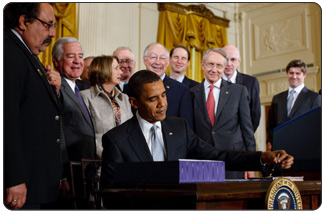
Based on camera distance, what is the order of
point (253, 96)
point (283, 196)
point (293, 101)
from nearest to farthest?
point (283, 196) < point (253, 96) < point (293, 101)

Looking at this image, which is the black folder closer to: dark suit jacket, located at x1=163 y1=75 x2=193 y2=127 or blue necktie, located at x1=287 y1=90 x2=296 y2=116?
dark suit jacket, located at x1=163 y1=75 x2=193 y2=127

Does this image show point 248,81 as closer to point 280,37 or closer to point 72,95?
point 72,95

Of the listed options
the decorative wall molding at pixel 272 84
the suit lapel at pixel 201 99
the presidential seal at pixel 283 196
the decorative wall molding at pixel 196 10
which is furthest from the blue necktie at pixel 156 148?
the decorative wall molding at pixel 272 84

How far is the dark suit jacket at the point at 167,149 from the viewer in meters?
1.91

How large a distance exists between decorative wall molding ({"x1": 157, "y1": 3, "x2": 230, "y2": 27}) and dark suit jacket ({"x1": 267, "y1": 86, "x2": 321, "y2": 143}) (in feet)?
15.4

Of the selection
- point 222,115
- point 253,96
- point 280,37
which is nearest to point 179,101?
point 222,115

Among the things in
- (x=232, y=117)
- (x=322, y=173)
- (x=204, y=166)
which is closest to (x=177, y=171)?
(x=204, y=166)

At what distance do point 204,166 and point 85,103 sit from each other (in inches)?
73.4

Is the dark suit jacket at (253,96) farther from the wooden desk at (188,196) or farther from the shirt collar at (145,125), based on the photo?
the wooden desk at (188,196)

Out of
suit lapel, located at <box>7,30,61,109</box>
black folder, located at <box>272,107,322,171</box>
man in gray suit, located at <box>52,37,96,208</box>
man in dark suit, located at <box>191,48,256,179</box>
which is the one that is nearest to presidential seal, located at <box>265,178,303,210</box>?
black folder, located at <box>272,107,322,171</box>

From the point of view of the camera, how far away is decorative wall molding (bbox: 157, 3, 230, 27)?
8.94 meters

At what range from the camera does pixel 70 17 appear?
7.35 metres

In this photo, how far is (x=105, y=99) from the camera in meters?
3.14

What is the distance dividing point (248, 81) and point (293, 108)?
1.99 feet
